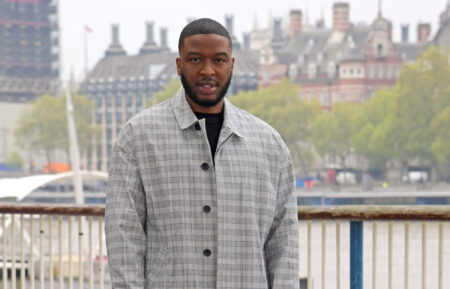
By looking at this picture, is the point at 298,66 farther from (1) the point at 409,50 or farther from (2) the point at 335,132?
(2) the point at 335,132

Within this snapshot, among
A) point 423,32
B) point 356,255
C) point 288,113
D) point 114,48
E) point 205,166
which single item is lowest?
point 288,113

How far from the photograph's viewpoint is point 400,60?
7850 centimetres

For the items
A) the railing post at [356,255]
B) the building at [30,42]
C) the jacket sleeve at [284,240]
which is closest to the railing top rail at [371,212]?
the railing post at [356,255]

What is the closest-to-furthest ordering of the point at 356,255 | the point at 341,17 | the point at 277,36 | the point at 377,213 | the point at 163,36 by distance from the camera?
the point at 377,213 → the point at 356,255 → the point at 341,17 → the point at 277,36 → the point at 163,36

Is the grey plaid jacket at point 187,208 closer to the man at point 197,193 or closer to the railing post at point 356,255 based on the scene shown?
the man at point 197,193

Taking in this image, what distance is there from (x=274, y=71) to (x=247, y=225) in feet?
267

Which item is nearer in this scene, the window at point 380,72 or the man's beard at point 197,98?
the man's beard at point 197,98

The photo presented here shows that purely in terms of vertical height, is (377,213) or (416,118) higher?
(377,213)

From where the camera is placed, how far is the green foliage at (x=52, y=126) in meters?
78.1

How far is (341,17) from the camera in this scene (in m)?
84.0

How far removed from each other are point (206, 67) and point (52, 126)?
7656cm

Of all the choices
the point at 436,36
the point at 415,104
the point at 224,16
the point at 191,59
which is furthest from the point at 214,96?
the point at 224,16

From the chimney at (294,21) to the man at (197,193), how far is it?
88.4m

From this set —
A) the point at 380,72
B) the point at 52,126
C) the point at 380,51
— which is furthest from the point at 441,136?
the point at 52,126
